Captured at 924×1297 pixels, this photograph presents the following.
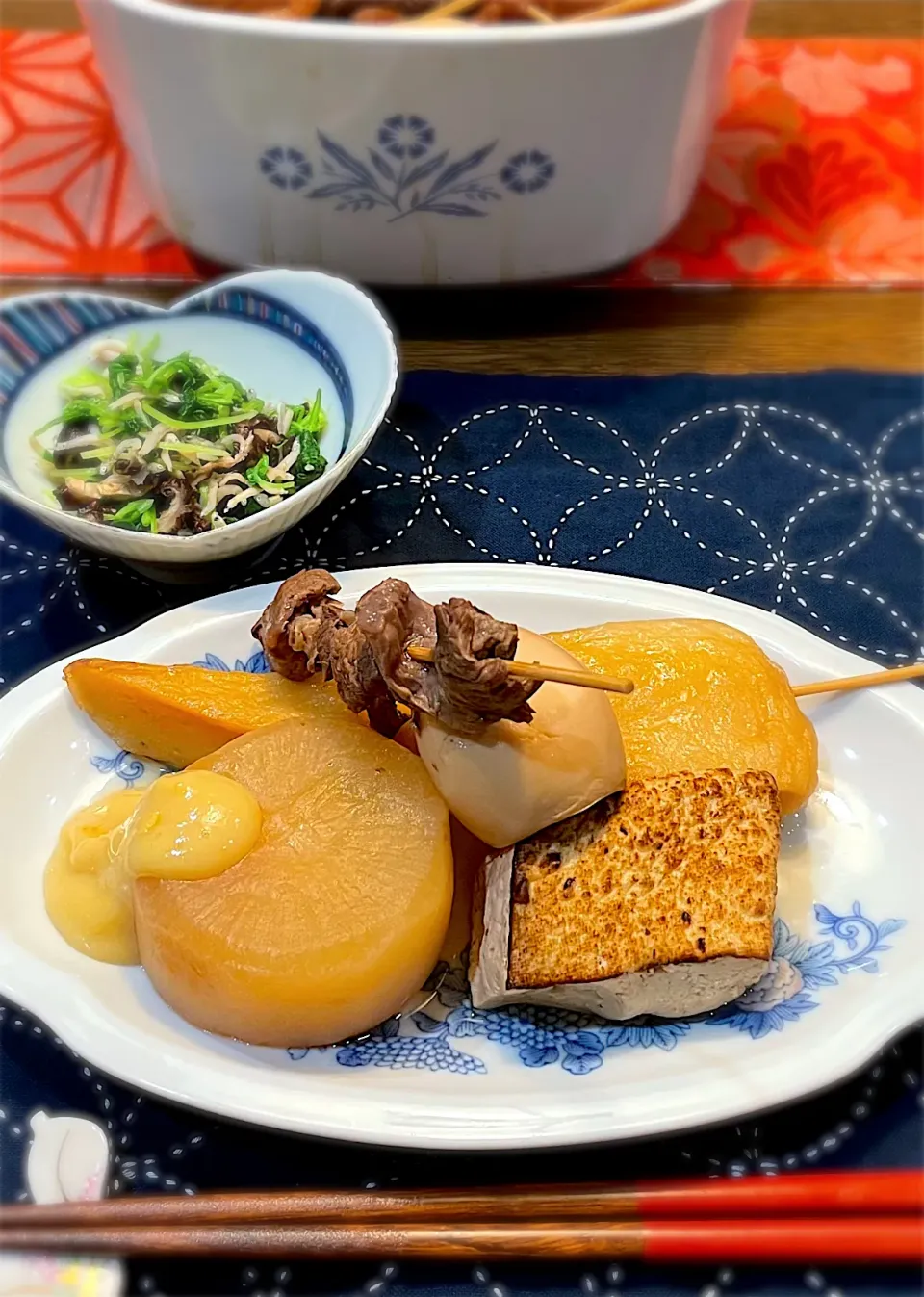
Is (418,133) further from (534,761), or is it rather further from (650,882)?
(650,882)

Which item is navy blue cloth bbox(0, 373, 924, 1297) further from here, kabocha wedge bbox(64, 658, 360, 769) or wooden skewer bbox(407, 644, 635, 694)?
wooden skewer bbox(407, 644, 635, 694)

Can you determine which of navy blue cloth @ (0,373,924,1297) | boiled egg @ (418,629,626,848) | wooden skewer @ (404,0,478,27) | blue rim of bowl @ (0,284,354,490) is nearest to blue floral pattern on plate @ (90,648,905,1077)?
navy blue cloth @ (0,373,924,1297)

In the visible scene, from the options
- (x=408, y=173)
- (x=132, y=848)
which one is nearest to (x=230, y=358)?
(x=408, y=173)

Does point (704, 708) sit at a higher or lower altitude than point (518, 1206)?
higher

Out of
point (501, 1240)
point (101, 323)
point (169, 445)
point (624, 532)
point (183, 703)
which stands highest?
point (101, 323)

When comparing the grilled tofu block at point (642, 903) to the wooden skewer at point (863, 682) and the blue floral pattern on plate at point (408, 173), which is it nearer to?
the wooden skewer at point (863, 682)

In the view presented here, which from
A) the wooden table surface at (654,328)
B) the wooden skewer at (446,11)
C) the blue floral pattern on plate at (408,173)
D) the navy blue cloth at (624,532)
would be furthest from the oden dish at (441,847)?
the wooden skewer at (446,11)

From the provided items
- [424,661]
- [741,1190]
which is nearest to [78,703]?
[424,661]
